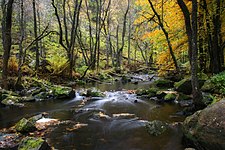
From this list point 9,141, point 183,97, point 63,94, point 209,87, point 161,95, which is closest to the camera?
point 9,141

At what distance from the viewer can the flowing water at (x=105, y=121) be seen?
22.3ft

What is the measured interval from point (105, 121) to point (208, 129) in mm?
4276

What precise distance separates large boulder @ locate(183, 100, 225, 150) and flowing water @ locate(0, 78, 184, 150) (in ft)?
1.95

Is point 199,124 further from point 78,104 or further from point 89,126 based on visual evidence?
point 78,104

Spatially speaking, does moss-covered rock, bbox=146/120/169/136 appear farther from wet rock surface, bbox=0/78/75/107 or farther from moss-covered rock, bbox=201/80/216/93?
wet rock surface, bbox=0/78/75/107

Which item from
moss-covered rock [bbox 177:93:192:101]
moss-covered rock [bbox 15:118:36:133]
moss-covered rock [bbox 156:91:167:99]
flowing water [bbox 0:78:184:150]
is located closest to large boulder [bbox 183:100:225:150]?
flowing water [bbox 0:78:184:150]

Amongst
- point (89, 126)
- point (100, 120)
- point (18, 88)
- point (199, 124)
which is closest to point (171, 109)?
point (100, 120)

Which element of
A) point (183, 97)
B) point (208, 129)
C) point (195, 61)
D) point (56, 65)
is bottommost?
point (208, 129)

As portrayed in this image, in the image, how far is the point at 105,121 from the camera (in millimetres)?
9047

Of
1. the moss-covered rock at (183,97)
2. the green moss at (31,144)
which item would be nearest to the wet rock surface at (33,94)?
the moss-covered rock at (183,97)

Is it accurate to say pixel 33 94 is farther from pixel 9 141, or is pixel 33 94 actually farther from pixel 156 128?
pixel 156 128

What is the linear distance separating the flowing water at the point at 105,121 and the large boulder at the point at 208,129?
596mm

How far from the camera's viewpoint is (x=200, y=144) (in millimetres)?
5809

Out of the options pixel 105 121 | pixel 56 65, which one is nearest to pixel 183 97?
pixel 105 121
